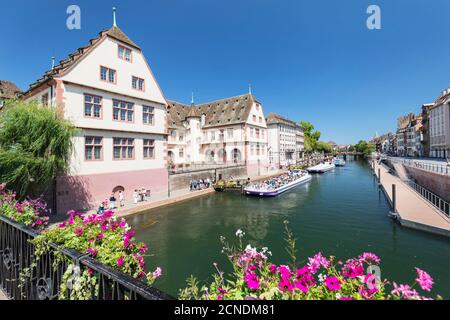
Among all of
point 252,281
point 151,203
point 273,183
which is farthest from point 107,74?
point 273,183

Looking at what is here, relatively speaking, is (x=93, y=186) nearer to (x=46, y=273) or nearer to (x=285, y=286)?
(x=46, y=273)

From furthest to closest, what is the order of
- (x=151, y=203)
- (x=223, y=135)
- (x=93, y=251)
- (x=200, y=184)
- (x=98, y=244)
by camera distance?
1. (x=223, y=135)
2. (x=200, y=184)
3. (x=151, y=203)
4. (x=98, y=244)
5. (x=93, y=251)

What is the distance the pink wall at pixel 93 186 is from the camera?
14.7 m

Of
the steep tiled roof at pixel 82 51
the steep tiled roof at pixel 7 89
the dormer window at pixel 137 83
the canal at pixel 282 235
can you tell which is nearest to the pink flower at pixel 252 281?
the canal at pixel 282 235

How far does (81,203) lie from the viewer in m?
15.5

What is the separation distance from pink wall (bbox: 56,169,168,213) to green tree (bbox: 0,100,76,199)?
183cm

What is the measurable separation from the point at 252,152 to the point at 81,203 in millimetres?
28811

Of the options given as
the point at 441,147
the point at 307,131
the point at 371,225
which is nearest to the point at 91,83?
the point at 371,225

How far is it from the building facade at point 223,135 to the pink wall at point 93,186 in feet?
54.7

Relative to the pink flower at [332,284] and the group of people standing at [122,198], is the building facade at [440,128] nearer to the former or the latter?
the group of people standing at [122,198]

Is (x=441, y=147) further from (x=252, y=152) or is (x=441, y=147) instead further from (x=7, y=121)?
(x=7, y=121)

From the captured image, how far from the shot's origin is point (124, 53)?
18.3 meters

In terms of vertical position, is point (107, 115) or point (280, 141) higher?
point (280, 141)

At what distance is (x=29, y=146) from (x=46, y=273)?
41.3 ft
